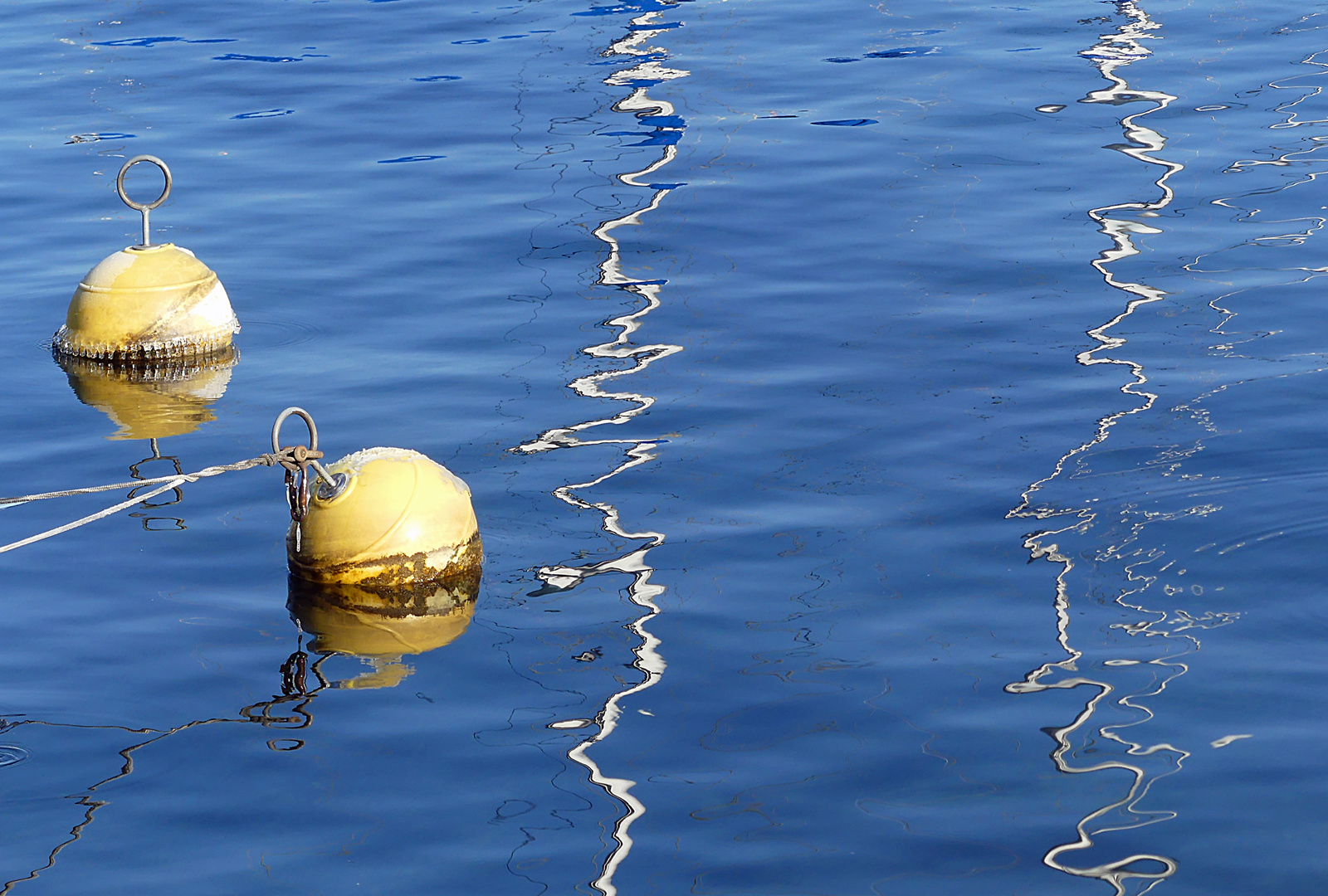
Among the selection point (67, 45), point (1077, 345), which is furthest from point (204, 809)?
point (67, 45)

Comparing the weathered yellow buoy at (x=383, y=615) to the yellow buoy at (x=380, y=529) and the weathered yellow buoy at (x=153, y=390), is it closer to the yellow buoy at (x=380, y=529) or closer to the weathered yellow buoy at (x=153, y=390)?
the yellow buoy at (x=380, y=529)

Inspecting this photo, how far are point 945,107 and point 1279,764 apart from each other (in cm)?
1110

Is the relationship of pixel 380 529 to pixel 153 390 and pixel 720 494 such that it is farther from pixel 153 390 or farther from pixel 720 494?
pixel 153 390

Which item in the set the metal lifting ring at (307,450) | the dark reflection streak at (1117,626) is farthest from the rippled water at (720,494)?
the metal lifting ring at (307,450)

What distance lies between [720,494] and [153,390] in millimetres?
4061

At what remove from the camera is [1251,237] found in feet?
40.3

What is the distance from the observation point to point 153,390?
35.2ft

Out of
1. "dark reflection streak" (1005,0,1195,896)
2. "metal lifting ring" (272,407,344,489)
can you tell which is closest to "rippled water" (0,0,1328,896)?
"dark reflection streak" (1005,0,1195,896)

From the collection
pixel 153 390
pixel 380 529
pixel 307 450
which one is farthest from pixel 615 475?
pixel 153 390

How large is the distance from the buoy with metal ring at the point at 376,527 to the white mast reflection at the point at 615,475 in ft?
1.68

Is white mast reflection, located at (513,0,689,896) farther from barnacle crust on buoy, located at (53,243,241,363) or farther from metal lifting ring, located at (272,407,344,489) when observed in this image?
barnacle crust on buoy, located at (53,243,241,363)

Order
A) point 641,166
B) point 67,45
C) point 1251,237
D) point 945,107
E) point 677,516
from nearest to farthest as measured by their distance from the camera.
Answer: point 677,516, point 1251,237, point 641,166, point 945,107, point 67,45

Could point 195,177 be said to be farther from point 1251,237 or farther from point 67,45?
point 1251,237

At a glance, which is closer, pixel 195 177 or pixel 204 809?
pixel 204 809
